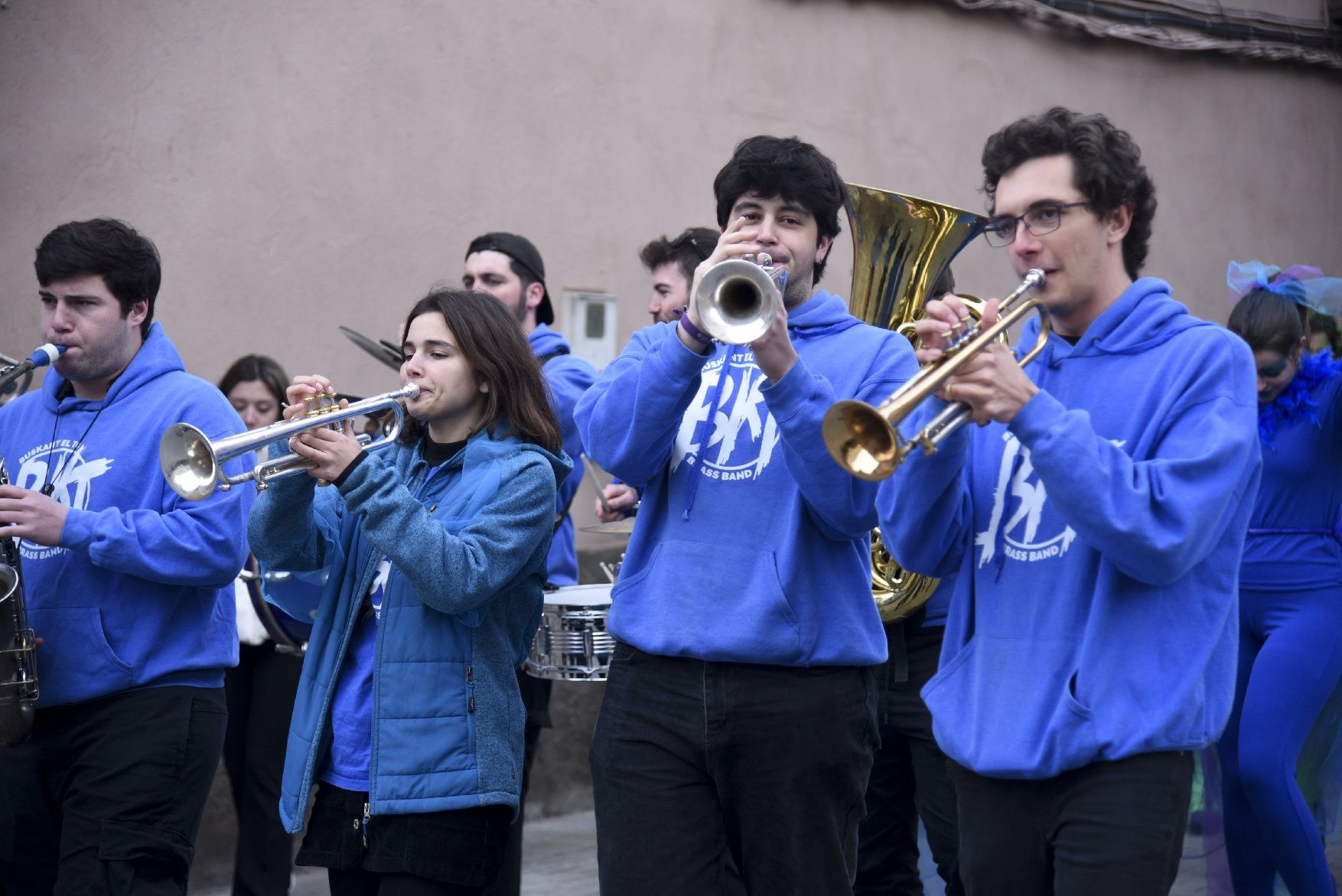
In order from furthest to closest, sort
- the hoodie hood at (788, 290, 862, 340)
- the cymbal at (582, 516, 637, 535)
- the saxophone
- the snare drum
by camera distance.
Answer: the cymbal at (582, 516, 637, 535) < the snare drum < the saxophone < the hoodie hood at (788, 290, 862, 340)

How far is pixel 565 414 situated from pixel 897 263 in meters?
1.33

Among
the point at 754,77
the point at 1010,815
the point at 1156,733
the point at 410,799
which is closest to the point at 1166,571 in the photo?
the point at 1156,733

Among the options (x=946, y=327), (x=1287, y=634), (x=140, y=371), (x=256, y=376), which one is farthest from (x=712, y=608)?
(x=256, y=376)

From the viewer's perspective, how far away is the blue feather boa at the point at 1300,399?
5129mm

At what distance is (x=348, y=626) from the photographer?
3.49 metres

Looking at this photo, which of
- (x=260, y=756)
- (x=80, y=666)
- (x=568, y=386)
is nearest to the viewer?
(x=80, y=666)

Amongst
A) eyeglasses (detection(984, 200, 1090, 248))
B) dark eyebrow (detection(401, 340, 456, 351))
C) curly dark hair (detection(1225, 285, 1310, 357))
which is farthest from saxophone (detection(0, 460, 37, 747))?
curly dark hair (detection(1225, 285, 1310, 357))

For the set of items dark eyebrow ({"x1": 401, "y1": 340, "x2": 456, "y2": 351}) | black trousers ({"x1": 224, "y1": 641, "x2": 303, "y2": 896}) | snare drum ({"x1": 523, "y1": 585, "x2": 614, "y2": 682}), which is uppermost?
dark eyebrow ({"x1": 401, "y1": 340, "x2": 456, "y2": 351})

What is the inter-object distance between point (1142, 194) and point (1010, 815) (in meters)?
1.17

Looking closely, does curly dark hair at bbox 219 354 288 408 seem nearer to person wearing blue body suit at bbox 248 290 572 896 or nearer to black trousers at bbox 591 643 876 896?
person wearing blue body suit at bbox 248 290 572 896

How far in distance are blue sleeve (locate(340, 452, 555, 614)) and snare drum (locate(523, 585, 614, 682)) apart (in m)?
1.14

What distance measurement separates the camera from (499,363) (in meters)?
3.70

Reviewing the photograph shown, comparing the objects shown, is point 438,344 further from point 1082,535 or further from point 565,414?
point 1082,535

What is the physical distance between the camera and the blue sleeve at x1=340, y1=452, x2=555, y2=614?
328 cm
